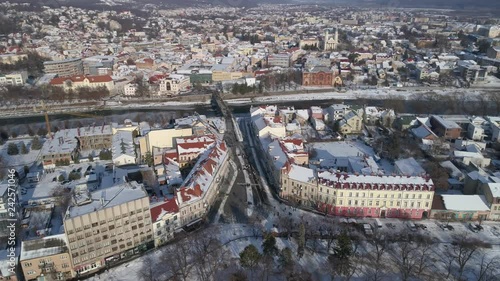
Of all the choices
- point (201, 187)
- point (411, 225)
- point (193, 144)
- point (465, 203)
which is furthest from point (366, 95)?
point (201, 187)

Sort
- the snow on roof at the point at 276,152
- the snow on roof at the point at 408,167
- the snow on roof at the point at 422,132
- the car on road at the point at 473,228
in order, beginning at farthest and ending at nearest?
the snow on roof at the point at 422,132 → the snow on roof at the point at 276,152 → the snow on roof at the point at 408,167 → the car on road at the point at 473,228

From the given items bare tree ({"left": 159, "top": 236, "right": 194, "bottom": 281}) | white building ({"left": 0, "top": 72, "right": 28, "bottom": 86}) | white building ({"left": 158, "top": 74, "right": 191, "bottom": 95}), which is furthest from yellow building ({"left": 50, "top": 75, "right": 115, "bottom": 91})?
bare tree ({"left": 159, "top": 236, "right": 194, "bottom": 281})

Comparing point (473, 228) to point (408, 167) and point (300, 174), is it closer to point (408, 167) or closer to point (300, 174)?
point (408, 167)

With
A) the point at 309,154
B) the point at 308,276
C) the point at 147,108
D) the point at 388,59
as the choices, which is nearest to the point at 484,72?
the point at 388,59

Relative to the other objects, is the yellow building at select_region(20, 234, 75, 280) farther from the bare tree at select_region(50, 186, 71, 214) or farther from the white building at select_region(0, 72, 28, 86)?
the white building at select_region(0, 72, 28, 86)

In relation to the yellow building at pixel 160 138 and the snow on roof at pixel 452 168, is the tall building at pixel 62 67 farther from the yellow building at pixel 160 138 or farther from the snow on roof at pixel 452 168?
the snow on roof at pixel 452 168

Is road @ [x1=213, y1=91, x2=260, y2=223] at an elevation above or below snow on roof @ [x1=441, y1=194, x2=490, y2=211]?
below

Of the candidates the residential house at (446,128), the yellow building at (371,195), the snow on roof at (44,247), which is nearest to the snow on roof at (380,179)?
the yellow building at (371,195)
